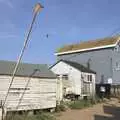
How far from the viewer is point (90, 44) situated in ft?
147

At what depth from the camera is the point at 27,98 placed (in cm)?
2006

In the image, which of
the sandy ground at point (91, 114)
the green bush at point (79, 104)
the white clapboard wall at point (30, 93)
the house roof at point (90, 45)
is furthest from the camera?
the house roof at point (90, 45)

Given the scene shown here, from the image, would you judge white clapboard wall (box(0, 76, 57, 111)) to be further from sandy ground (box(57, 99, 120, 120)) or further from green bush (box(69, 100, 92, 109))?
green bush (box(69, 100, 92, 109))

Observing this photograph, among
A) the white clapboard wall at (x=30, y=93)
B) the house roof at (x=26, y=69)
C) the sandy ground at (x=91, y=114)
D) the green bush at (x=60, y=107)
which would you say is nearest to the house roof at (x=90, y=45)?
the sandy ground at (x=91, y=114)

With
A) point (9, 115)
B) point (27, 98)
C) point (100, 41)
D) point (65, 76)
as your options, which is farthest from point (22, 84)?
point (100, 41)

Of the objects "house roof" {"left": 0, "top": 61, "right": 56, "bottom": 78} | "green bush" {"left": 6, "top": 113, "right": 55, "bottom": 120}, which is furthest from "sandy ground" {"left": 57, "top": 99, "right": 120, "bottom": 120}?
"house roof" {"left": 0, "top": 61, "right": 56, "bottom": 78}

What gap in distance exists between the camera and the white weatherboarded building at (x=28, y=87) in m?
19.0

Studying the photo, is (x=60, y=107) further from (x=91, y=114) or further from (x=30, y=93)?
(x=30, y=93)

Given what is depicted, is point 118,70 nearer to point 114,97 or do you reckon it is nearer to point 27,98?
point 114,97

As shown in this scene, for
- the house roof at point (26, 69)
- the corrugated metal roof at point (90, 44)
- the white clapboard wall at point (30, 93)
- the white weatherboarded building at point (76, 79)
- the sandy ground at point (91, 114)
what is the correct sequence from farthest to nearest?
the corrugated metal roof at point (90, 44) < the white weatherboarded building at point (76, 79) < the sandy ground at point (91, 114) < the house roof at point (26, 69) < the white clapboard wall at point (30, 93)

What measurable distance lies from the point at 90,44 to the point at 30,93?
2572 cm

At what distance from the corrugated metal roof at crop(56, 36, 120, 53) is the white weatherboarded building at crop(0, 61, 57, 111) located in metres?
20.5

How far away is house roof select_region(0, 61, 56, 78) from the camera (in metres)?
19.3

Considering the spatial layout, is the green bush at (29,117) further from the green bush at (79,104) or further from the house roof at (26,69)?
the green bush at (79,104)
